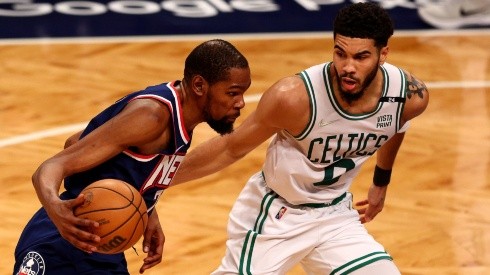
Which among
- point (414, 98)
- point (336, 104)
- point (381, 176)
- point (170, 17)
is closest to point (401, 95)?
point (414, 98)

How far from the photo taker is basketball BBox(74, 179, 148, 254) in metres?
4.92

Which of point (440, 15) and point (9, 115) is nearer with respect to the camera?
point (9, 115)

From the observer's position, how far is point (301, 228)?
19.0 ft

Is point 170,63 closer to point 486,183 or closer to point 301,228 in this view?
point 486,183

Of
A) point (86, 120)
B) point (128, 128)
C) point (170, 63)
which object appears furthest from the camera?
point (170, 63)

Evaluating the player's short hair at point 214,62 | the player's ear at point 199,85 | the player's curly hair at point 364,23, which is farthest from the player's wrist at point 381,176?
the player's ear at point 199,85

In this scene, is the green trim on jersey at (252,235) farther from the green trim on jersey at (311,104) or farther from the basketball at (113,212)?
the basketball at (113,212)

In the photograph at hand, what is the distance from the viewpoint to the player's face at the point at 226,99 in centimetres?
527

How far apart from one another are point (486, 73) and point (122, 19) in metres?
3.91

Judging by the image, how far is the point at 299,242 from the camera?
5.79 meters

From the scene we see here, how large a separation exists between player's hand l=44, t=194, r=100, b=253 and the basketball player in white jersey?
4.00 ft

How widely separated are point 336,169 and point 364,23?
2.67ft

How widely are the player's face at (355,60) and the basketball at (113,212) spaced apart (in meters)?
1.19

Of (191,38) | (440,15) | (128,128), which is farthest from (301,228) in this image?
(440,15)
